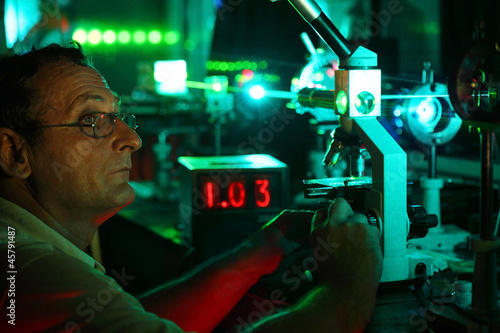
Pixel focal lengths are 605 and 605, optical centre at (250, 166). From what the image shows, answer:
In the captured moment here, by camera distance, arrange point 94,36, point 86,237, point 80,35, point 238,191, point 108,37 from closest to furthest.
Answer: point 86,237 → point 238,191 → point 80,35 → point 94,36 → point 108,37

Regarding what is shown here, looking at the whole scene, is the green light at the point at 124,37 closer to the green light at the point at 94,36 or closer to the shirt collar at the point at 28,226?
the green light at the point at 94,36

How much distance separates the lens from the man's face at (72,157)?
116 centimetres

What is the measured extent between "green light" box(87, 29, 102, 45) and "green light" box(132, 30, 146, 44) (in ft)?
1.89

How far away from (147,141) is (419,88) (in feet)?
16.0

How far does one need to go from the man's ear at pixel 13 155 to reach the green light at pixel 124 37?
930 cm

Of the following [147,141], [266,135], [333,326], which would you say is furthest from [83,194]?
[147,141]

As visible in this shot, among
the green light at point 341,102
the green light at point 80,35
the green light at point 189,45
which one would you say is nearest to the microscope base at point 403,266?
the green light at point 341,102

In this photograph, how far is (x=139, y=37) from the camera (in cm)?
1021

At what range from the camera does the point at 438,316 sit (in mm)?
1136

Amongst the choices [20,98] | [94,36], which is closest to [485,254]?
[20,98]

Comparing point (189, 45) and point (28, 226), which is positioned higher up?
point (189, 45)

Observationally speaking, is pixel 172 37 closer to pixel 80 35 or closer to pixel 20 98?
pixel 80 35

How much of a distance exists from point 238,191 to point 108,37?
27.8ft

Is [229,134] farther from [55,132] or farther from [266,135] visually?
[55,132]
